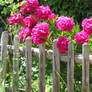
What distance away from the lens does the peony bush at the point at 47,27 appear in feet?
8.04

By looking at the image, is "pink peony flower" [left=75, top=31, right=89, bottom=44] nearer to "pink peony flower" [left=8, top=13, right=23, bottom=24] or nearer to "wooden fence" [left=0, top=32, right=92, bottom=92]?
"wooden fence" [left=0, top=32, right=92, bottom=92]

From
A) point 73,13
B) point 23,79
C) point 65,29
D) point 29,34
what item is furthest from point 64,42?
point 73,13

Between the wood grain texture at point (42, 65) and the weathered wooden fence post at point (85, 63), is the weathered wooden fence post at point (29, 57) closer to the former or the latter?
the wood grain texture at point (42, 65)

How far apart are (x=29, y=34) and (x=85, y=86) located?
0.95 m

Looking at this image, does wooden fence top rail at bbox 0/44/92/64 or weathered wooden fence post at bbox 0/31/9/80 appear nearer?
wooden fence top rail at bbox 0/44/92/64

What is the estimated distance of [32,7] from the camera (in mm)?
2924

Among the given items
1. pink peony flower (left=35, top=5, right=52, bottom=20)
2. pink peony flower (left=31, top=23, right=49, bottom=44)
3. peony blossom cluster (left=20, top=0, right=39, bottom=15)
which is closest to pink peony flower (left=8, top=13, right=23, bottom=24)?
peony blossom cluster (left=20, top=0, right=39, bottom=15)

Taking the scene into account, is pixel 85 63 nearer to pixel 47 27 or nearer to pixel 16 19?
pixel 47 27

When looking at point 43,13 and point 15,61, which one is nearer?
point 43,13

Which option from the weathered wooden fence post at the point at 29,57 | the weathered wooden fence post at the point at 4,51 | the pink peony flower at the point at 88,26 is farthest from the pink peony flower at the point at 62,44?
the weathered wooden fence post at the point at 4,51

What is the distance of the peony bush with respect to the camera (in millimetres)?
2451

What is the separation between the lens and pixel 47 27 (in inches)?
101

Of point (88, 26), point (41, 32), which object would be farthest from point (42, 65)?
point (88, 26)

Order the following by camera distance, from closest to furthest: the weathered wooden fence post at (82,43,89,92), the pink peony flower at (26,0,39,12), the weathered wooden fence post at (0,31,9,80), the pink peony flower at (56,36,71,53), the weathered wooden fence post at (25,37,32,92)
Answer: the weathered wooden fence post at (82,43,89,92) → the pink peony flower at (56,36,71,53) → the weathered wooden fence post at (25,37,32,92) → the pink peony flower at (26,0,39,12) → the weathered wooden fence post at (0,31,9,80)
